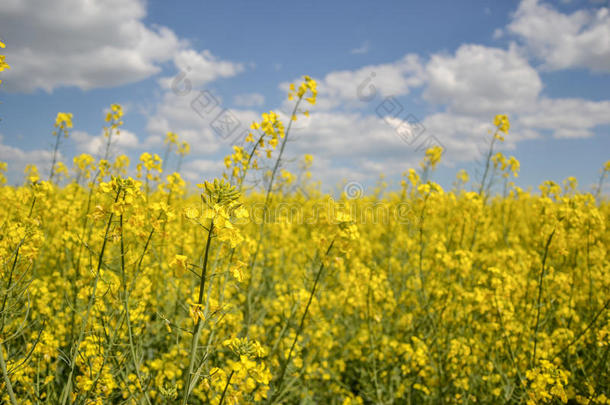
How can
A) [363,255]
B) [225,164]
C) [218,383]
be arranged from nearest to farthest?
[218,383]
[225,164]
[363,255]

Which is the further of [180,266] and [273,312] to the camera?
[273,312]

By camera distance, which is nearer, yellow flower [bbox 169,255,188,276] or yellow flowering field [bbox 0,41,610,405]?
yellow flower [bbox 169,255,188,276]

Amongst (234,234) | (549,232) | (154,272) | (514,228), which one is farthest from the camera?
(514,228)

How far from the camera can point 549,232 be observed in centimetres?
330

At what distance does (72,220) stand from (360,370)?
3.57m

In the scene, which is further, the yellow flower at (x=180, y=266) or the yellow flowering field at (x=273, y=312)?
the yellow flowering field at (x=273, y=312)

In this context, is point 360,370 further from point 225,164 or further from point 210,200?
point 210,200

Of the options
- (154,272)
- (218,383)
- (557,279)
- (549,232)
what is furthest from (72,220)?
(557,279)

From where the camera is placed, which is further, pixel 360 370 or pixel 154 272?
pixel 154 272

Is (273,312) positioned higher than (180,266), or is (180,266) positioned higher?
(180,266)

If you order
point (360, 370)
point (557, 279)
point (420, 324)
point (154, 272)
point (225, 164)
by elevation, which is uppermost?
point (225, 164)

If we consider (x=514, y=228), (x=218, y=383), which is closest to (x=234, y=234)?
(x=218, y=383)

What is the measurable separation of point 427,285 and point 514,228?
626 centimetres

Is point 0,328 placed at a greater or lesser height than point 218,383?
greater
